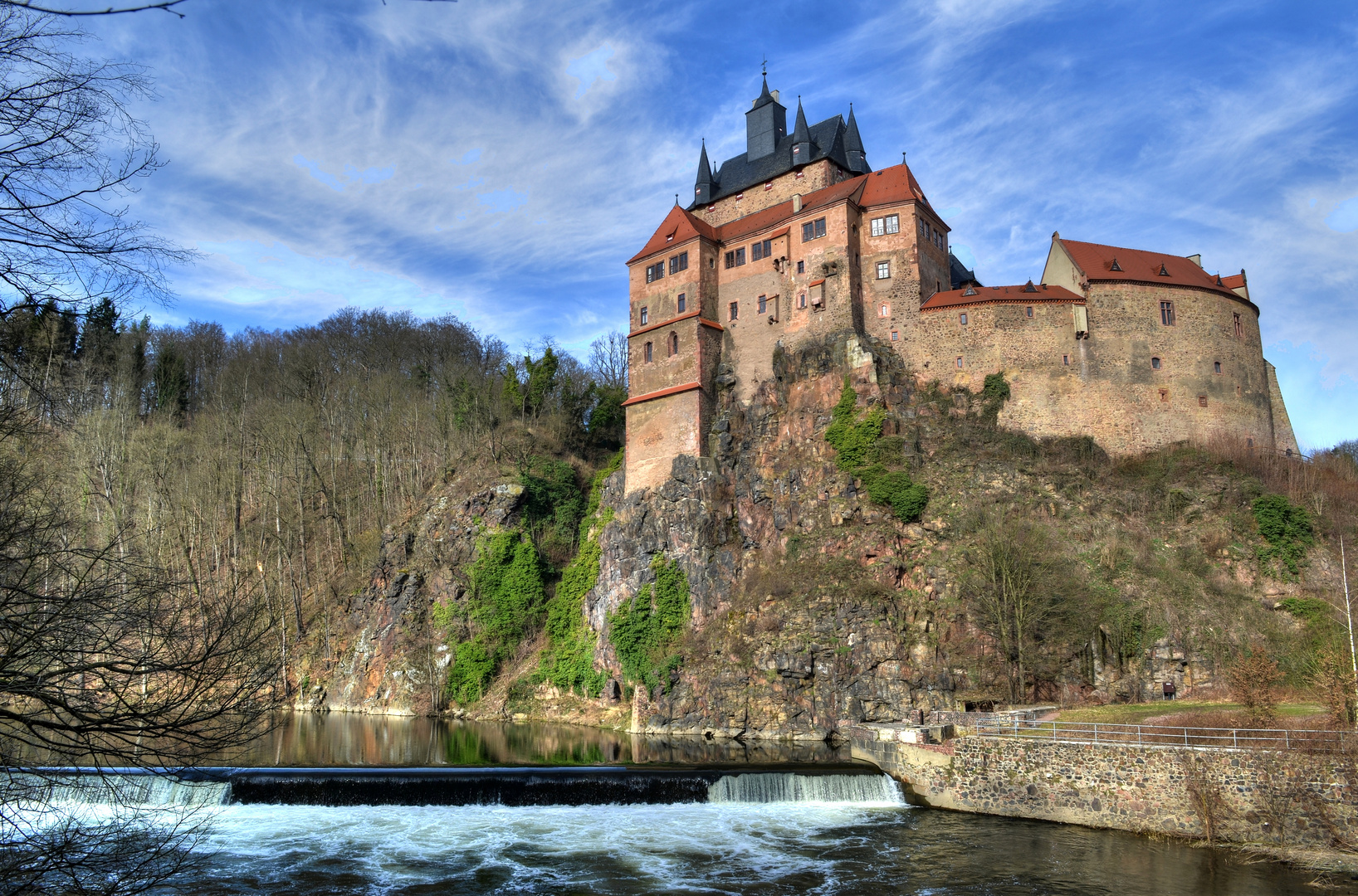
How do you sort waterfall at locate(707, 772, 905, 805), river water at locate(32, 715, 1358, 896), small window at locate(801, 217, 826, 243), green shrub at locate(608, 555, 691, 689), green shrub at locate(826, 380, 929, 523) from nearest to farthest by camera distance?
river water at locate(32, 715, 1358, 896), waterfall at locate(707, 772, 905, 805), green shrub at locate(826, 380, 929, 523), green shrub at locate(608, 555, 691, 689), small window at locate(801, 217, 826, 243)

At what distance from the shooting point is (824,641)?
36.3 metres

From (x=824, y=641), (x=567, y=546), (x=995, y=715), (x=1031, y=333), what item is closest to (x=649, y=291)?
(x=567, y=546)

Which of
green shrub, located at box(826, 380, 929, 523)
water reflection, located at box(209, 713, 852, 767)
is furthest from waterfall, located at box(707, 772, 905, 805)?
green shrub, located at box(826, 380, 929, 523)

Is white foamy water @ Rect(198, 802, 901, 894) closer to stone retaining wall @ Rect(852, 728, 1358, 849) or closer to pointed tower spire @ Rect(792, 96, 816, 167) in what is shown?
stone retaining wall @ Rect(852, 728, 1358, 849)

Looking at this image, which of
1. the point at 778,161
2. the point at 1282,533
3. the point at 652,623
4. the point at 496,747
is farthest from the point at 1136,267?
the point at 496,747

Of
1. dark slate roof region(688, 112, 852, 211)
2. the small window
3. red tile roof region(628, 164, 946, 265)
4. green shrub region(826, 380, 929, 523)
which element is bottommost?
green shrub region(826, 380, 929, 523)

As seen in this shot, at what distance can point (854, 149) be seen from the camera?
5375 cm

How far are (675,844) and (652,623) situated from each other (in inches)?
824

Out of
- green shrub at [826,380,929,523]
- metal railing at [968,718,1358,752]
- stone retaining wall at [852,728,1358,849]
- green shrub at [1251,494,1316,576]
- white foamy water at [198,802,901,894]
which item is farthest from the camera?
green shrub at [826,380,929,523]

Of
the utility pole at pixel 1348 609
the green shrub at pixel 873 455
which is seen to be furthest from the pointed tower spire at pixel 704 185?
the utility pole at pixel 1348 609

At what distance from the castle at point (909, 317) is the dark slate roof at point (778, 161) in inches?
6.3

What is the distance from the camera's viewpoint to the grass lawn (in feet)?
83.0

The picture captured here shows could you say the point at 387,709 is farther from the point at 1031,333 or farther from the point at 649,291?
the point at 1031,333

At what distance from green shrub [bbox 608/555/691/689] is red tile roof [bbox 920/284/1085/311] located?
1957 cm
